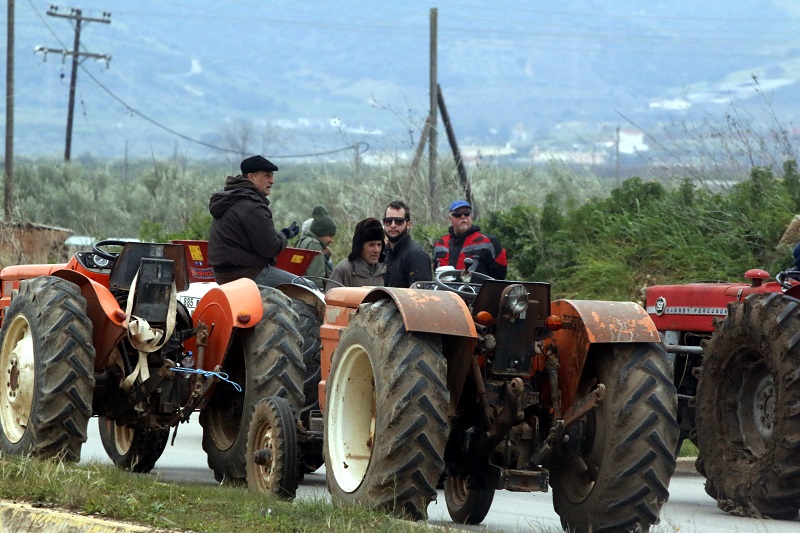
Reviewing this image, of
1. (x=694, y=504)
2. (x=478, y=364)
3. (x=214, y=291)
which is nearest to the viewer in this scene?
(x=478, y=364)

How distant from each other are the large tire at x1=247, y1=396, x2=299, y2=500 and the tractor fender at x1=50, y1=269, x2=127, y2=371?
1.41 m

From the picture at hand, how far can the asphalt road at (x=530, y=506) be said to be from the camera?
9234mm

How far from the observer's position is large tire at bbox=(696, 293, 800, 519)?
32.1ft

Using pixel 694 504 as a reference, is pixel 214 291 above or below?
above

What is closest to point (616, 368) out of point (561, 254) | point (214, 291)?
point (214, 291)

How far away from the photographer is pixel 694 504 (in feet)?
36.4

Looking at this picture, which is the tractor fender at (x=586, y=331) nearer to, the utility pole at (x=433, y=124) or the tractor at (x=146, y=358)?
the tractor at (x=146, y=358)

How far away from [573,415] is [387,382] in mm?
1111

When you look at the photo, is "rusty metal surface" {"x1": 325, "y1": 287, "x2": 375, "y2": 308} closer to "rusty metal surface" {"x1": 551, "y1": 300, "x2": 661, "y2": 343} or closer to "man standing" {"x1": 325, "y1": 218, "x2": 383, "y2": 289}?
"rusty metal surface" {"x1": 551, "y1": 300, "x2": 661, "y2": 343}

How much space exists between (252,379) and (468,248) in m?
4.53

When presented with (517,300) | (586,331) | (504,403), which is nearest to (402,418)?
(504,403)

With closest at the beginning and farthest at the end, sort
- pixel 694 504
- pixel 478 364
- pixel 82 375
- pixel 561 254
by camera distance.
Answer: pixel 478 364
pixel 82 375
pixel 694 504
pixel 561 254

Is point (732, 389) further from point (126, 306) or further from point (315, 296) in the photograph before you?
point (126, 306)

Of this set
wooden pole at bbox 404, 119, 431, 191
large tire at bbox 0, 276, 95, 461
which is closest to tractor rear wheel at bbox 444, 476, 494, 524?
large tire at bbox 0, 276, 95, 461
